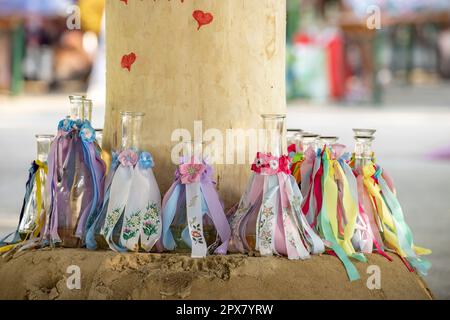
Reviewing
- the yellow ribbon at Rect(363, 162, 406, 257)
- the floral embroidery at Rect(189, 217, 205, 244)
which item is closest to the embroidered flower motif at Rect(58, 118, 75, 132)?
the floral embroidery at Rect(189, 217, 205, 244)

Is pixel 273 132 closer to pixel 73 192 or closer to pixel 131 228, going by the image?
pixel 131 228

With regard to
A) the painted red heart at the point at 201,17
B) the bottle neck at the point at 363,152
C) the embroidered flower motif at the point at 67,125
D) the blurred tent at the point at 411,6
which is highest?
the blurred tent at the point at 411,6

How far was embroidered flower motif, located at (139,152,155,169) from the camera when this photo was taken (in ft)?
9.61

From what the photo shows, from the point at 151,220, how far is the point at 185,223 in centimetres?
12

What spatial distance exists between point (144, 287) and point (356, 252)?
72 cm

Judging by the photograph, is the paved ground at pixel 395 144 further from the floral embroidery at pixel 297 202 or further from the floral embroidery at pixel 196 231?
the floral embroidery at pixel 196 231

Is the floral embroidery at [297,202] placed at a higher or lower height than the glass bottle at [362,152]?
lower

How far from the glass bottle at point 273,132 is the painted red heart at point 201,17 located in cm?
35

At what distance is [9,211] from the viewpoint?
5.09 metres

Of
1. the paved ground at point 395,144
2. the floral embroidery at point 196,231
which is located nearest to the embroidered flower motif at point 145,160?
the floral embroidery at point 196,231

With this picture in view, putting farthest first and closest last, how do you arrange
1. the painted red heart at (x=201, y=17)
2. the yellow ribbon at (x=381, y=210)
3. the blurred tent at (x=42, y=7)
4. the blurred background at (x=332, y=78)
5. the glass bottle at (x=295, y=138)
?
the blurred tent at (x=42, y=7), the blurred background at (x=332, y=78), the glass bottle at (x=295, y=138), the yellow ribbon at (x=381, y=210), the painted red heart at (x=201, y=17)

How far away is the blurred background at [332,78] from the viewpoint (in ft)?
24.1

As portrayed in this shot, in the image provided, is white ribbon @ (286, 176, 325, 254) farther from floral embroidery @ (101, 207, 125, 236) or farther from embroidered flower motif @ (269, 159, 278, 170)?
floral embroidery @ (101, 207, 125, 236)
